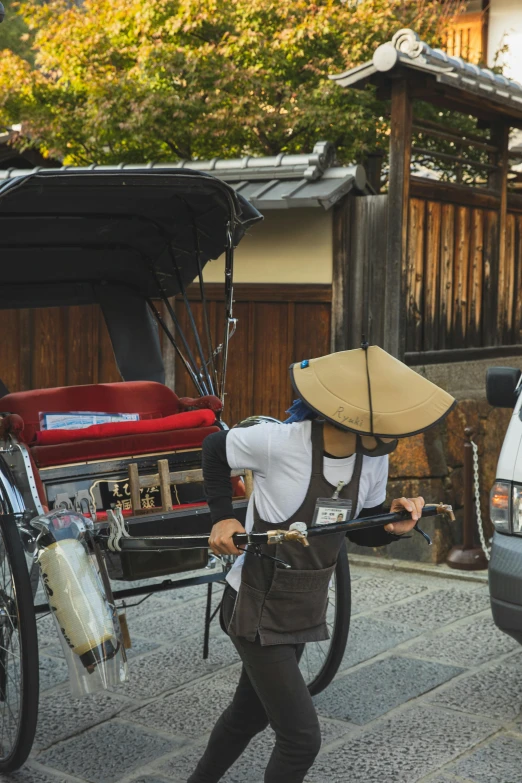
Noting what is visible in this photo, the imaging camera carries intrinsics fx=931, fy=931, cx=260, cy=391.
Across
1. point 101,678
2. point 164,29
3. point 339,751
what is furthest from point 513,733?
point 164,29

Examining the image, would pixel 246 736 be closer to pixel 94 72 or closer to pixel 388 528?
pixel 388 528

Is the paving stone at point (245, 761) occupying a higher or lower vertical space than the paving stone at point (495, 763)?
lower

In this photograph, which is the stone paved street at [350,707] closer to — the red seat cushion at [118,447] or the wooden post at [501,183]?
the red seat cushion at [118,447]

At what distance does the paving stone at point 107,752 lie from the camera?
3.93 meters

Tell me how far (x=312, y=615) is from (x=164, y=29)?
10610 millimetres

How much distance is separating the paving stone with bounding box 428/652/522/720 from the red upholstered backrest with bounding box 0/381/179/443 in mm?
2176

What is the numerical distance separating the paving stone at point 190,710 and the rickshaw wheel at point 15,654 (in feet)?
2.03

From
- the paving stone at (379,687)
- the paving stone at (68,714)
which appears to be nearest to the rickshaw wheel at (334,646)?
the paving stone at (379,687)

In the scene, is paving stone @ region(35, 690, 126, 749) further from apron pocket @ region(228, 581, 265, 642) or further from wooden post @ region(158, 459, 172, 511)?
apron pocket @ region(228, 581, 265, 642)

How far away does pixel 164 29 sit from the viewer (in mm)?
12094

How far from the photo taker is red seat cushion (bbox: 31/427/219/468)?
4.41 meters

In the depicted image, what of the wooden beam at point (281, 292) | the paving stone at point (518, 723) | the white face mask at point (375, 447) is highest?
the wooden beam at point (281, 292)

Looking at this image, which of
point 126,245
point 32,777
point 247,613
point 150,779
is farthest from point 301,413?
point 126,245

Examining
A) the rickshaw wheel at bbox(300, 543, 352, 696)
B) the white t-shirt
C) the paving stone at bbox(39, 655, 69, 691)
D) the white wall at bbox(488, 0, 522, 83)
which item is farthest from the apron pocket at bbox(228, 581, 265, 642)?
the white wall at bbox(488, 0, 522, 83)
